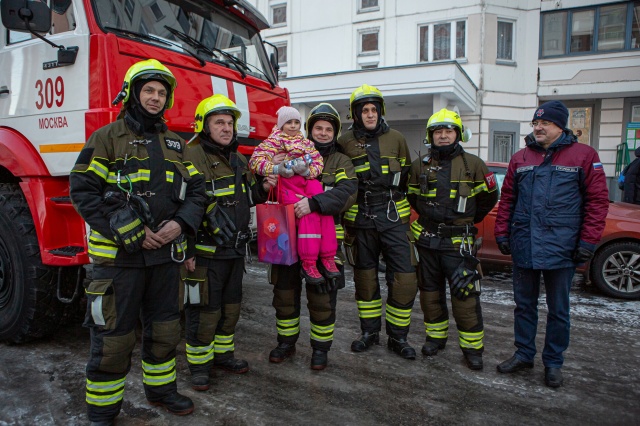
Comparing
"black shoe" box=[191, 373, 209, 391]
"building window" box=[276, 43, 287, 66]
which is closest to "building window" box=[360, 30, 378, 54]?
"building window" box=[276, 43, 287, 66]

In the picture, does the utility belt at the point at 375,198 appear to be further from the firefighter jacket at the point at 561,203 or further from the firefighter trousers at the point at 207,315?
the firefighter trousers at the point at 207,315

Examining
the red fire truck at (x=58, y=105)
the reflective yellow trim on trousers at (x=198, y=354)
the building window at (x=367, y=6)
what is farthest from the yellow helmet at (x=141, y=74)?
the building window at (x=367, y=6)

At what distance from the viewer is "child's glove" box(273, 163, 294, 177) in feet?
10.9

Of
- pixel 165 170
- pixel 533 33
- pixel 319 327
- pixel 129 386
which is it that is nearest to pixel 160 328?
pixel 129 386

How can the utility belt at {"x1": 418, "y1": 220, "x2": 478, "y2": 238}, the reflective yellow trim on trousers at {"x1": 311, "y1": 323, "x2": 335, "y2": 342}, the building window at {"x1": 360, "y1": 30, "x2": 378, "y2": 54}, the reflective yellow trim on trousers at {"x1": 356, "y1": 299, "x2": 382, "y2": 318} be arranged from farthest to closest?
the building window at {"x1": 360, "y1": 30, "x2": 378, "y2": 54}
the reflective yellow trim on trousers at {"x1": 356, "y1": 299, "x2": 382, "y2": 318}
the utility belt at {"x1": 418, "y1": 220, "x2": 478, "y2": 238}
the reflective yellow trim on trousers at {"x1": 311, "y1": 323, "x2": 335, "y2": 342}

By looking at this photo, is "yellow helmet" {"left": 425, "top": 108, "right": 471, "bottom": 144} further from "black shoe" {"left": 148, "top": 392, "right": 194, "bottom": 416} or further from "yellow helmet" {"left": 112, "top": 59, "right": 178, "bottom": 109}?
"black shoe" {"left": 148, "top": 392, "right": 194, "bottom": 416}

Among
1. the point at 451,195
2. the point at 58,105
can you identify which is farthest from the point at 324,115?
the point at 58,105

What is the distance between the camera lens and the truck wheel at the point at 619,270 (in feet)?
18.2

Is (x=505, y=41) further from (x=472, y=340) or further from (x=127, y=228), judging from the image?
(x=127, y=228)

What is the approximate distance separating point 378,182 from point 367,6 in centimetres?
1484

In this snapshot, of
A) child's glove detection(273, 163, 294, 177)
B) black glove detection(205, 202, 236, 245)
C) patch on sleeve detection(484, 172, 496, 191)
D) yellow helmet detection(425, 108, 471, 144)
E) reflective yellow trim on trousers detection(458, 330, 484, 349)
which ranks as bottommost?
reflective yellow trim on trousers detection(458, 330, 484, 349)

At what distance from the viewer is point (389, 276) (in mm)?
3869

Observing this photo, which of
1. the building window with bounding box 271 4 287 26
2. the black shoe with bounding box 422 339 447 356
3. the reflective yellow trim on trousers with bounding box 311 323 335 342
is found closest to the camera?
the reflective yellow trim on trousers with bounding box 311 323 335 342

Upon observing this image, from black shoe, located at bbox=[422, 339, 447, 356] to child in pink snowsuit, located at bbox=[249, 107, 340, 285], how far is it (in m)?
0.99
